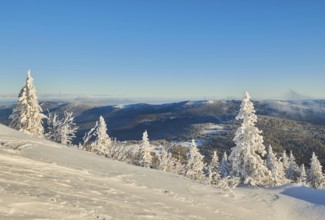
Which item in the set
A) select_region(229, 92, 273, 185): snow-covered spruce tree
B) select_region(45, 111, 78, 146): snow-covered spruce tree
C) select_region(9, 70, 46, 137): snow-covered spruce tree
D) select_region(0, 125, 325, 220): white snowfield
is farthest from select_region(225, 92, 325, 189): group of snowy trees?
select_region(0, 125, 325, 220): white snowfield

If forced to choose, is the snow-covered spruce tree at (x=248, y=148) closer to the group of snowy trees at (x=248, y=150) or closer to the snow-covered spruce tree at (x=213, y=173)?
the group of snowy trees at (x=248, y=150)

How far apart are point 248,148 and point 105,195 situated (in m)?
25.5

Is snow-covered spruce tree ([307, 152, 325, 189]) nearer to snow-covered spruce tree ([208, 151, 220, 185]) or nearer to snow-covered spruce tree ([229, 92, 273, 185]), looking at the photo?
snow-covered spruce tree ([208, 151, 220, 185])

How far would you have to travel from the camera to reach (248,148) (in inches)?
1246

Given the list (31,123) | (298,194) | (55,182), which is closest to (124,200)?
(55,182)

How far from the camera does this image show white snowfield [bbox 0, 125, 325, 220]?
5.89 metres

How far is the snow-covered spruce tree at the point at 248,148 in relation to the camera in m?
31.7

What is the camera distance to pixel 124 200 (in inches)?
300

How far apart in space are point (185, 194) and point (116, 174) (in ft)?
6.39

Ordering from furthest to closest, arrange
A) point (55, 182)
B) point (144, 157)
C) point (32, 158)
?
1. point (144, 157)
2. point (32, 158)
3. point (55, 182)

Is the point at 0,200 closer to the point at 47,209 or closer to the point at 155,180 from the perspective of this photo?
the point at 47,209

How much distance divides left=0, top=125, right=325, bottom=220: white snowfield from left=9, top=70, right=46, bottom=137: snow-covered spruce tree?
20.9 m

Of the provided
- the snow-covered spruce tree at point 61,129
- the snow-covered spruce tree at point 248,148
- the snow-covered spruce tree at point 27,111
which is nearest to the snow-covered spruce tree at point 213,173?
the snow-covered spruce tree at point 248,148

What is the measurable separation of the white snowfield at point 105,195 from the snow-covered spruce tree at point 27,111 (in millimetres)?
20922
